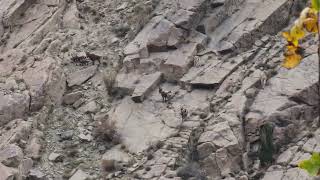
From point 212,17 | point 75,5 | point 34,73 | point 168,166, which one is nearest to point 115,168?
point 168,166

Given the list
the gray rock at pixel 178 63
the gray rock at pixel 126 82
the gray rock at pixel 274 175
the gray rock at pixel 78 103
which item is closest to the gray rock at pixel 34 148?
the gray rock at pixel 78 103

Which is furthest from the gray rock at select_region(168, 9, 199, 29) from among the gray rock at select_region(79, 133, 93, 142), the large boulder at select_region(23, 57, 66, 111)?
the gray rock at select_region(79, 133, 93, 142)

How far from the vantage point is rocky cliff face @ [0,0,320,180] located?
13070mm

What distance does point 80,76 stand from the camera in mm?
15883

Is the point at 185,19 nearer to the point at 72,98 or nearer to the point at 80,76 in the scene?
the point at 80,76

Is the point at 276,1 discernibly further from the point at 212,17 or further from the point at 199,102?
the point at 199,102

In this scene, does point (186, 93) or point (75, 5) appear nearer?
point (186, 93)

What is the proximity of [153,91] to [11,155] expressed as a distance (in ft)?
13.4

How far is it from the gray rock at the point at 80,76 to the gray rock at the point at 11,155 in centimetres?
280

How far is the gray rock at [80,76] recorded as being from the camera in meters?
15.7

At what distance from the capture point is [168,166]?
1305cm

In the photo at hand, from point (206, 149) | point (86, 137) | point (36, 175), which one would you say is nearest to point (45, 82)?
point (86, 137)

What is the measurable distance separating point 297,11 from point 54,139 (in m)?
7.57

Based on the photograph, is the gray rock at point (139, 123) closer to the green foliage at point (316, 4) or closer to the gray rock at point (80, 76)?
the gray rock at point (80, 76)
